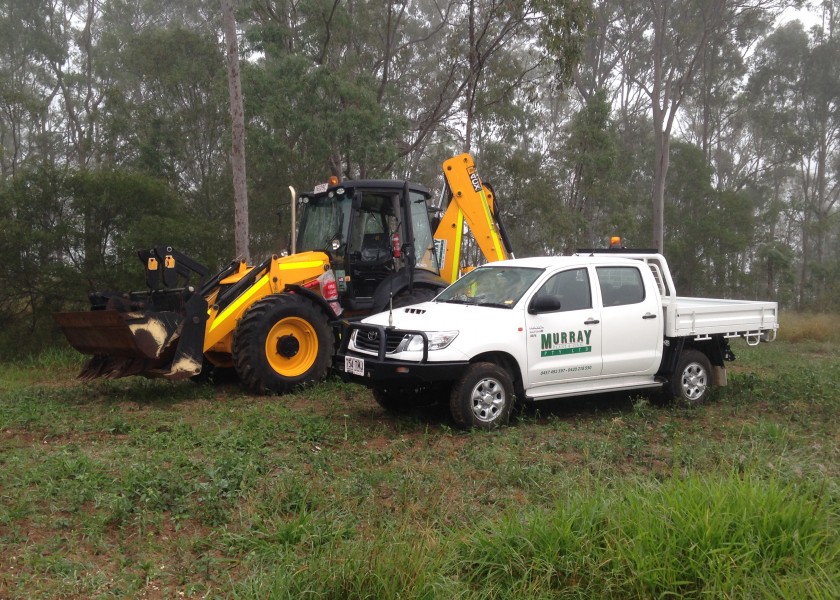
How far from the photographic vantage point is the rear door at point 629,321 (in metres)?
8.71

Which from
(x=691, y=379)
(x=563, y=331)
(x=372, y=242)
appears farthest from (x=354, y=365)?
(x=691, y=379)

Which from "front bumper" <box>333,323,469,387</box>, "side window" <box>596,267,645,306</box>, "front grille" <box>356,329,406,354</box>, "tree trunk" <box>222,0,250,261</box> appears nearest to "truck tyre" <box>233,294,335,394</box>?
"front grille" <box>356,329,406,354</box>

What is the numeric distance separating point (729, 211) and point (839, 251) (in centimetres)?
1561

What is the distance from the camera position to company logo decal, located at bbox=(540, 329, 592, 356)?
27.0 ft

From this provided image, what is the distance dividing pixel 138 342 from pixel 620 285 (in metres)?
5.48

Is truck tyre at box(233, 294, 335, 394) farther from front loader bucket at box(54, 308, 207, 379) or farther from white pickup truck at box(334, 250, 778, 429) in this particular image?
white pickup truck at box(334, 250, 778, 429)

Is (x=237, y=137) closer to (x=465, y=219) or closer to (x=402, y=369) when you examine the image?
(x=465, y=219)

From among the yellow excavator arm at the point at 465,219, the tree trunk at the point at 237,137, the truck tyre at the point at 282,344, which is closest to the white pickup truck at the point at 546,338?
the truck tyre at the point at 282,344

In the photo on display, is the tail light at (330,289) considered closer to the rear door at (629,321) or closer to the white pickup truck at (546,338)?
the white pickup truck at (546,338)

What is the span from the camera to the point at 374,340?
8.08m

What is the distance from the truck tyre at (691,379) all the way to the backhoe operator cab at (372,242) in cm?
356

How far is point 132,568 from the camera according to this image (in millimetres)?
4512

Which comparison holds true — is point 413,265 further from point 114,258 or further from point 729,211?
point 729,211

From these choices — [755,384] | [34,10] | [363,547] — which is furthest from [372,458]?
[34,10]
